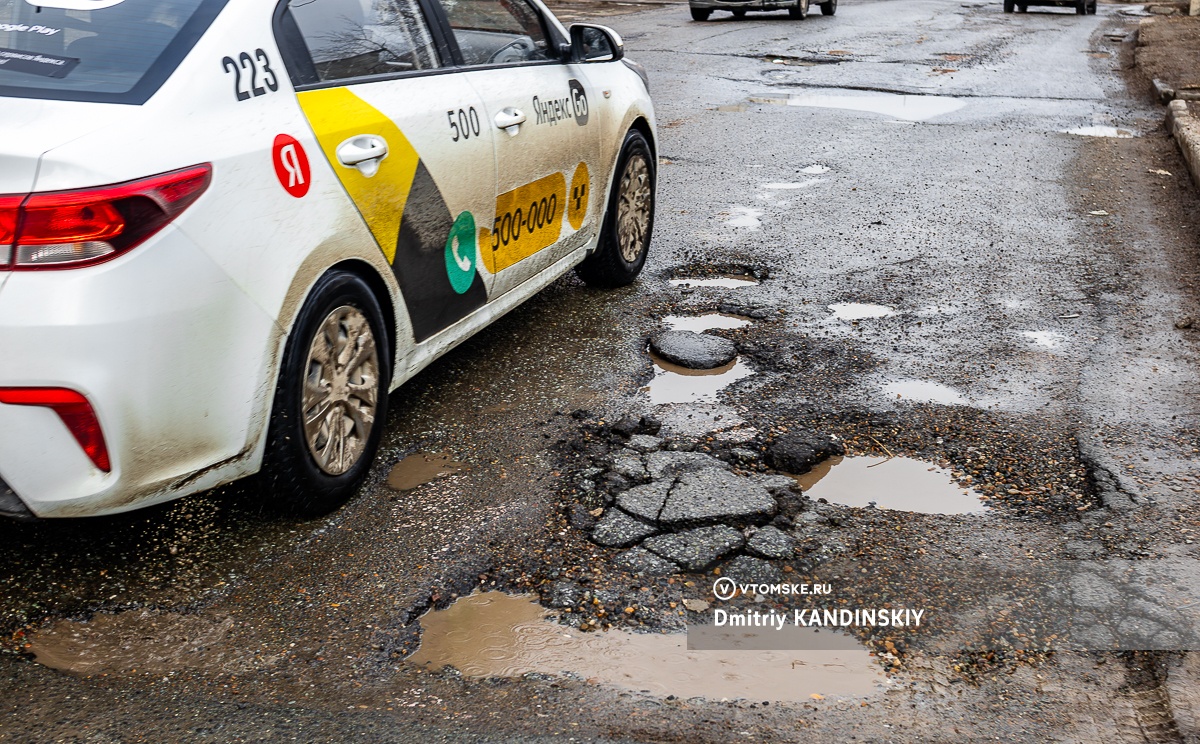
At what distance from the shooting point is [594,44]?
5.34 metres

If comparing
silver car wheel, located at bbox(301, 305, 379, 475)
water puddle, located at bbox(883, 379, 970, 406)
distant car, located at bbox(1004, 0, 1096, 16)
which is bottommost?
distant car, located at bbox(1004, 0, 1096, 16)

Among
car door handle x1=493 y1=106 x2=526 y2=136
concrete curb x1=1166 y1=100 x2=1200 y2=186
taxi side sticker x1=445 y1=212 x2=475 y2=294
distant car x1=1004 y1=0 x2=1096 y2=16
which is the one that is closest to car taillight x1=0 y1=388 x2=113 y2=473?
taxi side sticker x1=445 y1=212 x2=475 y2=294

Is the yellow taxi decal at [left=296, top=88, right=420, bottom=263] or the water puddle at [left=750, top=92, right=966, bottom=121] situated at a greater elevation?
the yellow taxi decal at [left=296, top=88, right=420, bottom=263]

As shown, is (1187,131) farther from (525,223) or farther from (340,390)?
(340,390)

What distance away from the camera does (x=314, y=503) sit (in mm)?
3420

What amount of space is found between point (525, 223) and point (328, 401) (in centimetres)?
147

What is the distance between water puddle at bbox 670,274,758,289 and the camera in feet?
19.4

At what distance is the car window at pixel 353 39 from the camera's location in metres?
3.39

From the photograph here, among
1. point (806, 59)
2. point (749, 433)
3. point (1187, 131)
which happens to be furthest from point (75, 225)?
point (806, 59)

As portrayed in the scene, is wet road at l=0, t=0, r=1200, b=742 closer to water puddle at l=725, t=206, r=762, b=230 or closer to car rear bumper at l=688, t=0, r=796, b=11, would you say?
water puddle at l=725, t=206, r=762, b=230

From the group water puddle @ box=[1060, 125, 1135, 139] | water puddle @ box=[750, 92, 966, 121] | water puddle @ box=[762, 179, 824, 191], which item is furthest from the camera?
water puddle @ box=[750, 92, 966, 121]

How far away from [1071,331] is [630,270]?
2.16 meters

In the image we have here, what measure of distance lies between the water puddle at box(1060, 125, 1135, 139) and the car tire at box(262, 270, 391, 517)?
858 cm

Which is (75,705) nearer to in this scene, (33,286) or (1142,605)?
(33,286)
